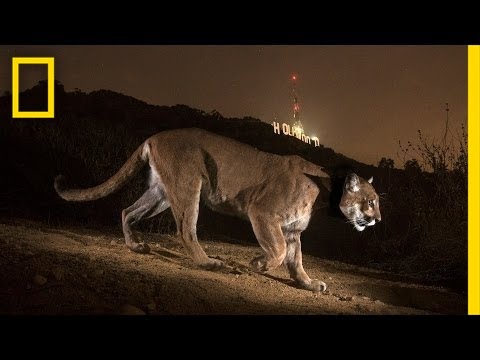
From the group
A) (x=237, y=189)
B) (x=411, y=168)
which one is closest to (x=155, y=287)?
(x=237, y=189)

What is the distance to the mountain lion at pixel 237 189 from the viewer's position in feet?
22.2

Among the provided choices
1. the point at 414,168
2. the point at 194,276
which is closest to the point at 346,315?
the point at 194,276

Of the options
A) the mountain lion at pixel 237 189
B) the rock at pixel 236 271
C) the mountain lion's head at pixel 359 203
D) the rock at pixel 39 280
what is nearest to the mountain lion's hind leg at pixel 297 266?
the mountain lion at pixel 237 189

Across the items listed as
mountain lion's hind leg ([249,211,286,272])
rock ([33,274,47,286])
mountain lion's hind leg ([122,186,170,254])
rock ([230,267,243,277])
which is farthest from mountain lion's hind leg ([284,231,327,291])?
rock ([33,274,47,286])

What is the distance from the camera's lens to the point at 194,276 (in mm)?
6074

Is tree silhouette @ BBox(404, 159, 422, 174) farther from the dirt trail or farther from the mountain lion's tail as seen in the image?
→ the mountain lion's tail

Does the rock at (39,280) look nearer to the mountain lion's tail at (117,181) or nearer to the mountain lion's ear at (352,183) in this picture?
the mountain lion's tail at (117,181)

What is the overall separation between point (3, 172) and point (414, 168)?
8933 millimetres

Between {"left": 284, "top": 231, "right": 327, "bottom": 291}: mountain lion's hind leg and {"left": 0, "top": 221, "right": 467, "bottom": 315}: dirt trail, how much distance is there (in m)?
0.15

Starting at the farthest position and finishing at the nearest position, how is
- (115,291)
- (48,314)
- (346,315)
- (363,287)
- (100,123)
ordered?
1. (100,123)
2. (363,287)
3. (346,315)
4. (115,291)
5. (48,314)

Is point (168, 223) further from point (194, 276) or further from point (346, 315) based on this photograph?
point (346, 315)

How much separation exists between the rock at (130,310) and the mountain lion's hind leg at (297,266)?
263 centimetres

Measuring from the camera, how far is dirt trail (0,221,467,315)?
16.4 ft

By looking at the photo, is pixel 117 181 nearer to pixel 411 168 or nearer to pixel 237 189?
pixel 237 189
